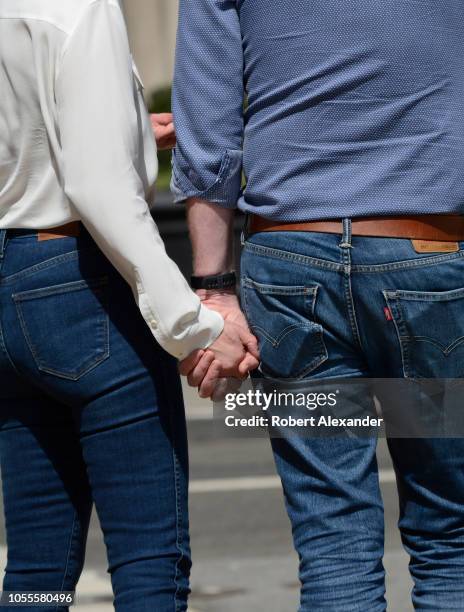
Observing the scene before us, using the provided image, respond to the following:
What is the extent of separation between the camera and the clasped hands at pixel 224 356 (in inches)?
90.7

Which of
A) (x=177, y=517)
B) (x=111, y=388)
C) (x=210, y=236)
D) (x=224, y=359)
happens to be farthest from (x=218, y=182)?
(x=177, y=517)

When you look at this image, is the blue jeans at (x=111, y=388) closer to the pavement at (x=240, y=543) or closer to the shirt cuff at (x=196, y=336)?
the shirt cuff at (x=196, y=336)

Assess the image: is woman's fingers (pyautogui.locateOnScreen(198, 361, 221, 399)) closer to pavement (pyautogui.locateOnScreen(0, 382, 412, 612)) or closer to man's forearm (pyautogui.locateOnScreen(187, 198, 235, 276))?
man's forearm (pyautogui.locateOnScreen(187, 198, 235, 276))

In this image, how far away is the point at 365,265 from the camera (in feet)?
6.99

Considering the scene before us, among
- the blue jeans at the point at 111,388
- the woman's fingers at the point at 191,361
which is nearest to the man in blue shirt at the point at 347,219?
the woman's fingers at the point at 191,361

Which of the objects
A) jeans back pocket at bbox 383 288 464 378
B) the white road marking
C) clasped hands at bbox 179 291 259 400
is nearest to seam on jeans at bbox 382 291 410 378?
jeans back pocket at bbox 383 288 464 378

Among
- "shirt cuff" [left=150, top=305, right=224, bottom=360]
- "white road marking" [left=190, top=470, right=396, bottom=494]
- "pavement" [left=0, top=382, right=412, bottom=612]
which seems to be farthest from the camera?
"white road marking" [left=190, top=470, right=396, bottom=494]

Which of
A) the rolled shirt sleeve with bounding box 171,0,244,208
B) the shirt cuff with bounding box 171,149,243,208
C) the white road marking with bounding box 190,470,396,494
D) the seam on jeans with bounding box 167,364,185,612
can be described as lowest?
the white road marking with bounding box 190,470,396,494

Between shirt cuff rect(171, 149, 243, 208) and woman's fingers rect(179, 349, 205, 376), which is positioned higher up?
shirt cuff rect(171, 149, 243, 208)

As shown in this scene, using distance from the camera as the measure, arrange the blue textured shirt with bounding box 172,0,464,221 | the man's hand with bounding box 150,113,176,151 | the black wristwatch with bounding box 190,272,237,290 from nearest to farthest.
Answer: the blue textured shirt with bounding box 172,0,464,221
the black wristwatch with bounding box 190,272,237,290
the man's hand with bounding box 150,113,176,151

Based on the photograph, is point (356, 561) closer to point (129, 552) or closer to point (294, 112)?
point (129, 552)

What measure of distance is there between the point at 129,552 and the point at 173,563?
0.09 m

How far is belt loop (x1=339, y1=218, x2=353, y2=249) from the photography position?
2131 mm

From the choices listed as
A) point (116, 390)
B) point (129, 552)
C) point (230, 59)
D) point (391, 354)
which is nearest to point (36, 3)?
point (230, 59)
